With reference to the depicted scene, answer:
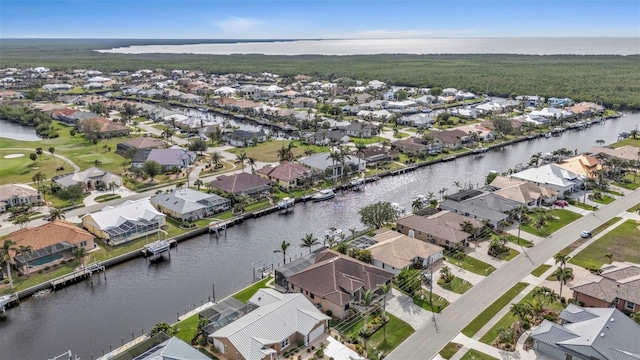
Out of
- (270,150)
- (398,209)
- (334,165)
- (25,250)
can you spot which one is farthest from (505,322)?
(270,150)

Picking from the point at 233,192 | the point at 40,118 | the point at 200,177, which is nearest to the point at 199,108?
the point at 40,118

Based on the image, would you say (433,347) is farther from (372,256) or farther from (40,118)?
(40,118)

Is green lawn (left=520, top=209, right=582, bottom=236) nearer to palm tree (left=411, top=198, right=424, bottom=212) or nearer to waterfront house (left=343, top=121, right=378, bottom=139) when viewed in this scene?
palm tree (left=411, top=198, right=424, bottom=212)

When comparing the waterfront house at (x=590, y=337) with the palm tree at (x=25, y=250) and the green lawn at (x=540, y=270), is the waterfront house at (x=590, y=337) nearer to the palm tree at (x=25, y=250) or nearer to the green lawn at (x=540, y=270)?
the green lawn at (x=540, y=270)

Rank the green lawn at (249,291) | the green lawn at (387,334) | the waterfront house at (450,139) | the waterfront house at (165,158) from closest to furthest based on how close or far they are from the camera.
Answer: the green lawn at (387,334)
the green lawn at (249,291)
the waterfront house at (165,158)
the waterfront house at (450,139)

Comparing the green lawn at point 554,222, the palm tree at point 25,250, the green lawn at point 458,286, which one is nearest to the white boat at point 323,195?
the green lawn at point 554,222

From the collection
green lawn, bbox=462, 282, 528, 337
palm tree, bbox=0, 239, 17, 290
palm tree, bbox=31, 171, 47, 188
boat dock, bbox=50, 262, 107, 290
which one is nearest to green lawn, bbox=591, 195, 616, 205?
green lawn, bbox=462, 282, 528, 337
